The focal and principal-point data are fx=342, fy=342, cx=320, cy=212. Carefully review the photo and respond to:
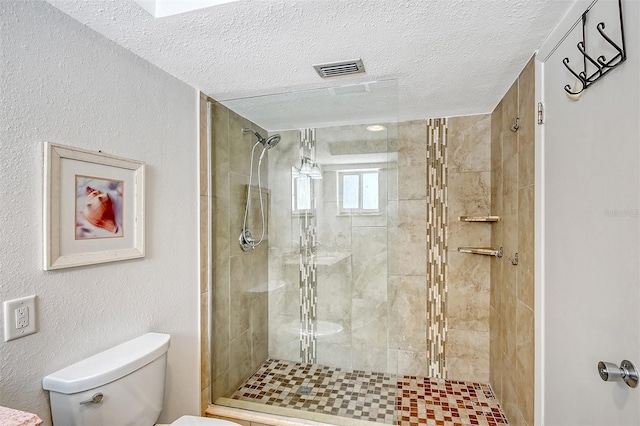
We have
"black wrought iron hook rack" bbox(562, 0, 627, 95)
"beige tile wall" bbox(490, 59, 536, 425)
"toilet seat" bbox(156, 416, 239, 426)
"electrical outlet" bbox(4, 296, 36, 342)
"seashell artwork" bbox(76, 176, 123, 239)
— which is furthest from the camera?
"beige tile wall" bbox(490, 59, 536, 425)

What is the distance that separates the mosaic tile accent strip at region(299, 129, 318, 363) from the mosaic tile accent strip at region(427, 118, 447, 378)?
40.8 inches

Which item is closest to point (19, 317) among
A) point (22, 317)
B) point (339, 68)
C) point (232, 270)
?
point (22, 317)

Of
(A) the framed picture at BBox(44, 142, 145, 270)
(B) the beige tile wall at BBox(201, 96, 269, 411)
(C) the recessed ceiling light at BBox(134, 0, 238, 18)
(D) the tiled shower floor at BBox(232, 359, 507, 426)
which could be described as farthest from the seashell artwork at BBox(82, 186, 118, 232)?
(D) the tiled shower floor at BBox(232, 359, 507, 426)

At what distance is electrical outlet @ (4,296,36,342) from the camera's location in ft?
3.71

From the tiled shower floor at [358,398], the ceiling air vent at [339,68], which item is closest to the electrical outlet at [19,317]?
the tiled shower floor at [358,398]

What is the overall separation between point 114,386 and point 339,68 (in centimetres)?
178

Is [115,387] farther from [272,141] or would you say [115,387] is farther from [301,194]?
[272,141]

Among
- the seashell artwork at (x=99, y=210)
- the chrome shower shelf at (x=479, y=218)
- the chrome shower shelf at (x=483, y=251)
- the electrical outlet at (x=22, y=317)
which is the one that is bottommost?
the electrical outlet at (x=22, y=317)

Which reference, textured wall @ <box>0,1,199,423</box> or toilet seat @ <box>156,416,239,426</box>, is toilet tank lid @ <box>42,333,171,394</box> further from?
toilet seat @ <box>156,416,239,426</box>

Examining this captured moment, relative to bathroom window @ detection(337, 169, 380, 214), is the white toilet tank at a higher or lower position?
lower

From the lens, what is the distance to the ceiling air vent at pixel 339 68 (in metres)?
1.79

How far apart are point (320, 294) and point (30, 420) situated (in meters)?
1.57

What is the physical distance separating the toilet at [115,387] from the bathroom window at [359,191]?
1224 millimetres

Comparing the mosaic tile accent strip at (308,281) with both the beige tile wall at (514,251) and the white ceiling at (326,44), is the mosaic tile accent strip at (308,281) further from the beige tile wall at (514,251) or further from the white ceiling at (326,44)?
the beige tile wall at (514,251)
